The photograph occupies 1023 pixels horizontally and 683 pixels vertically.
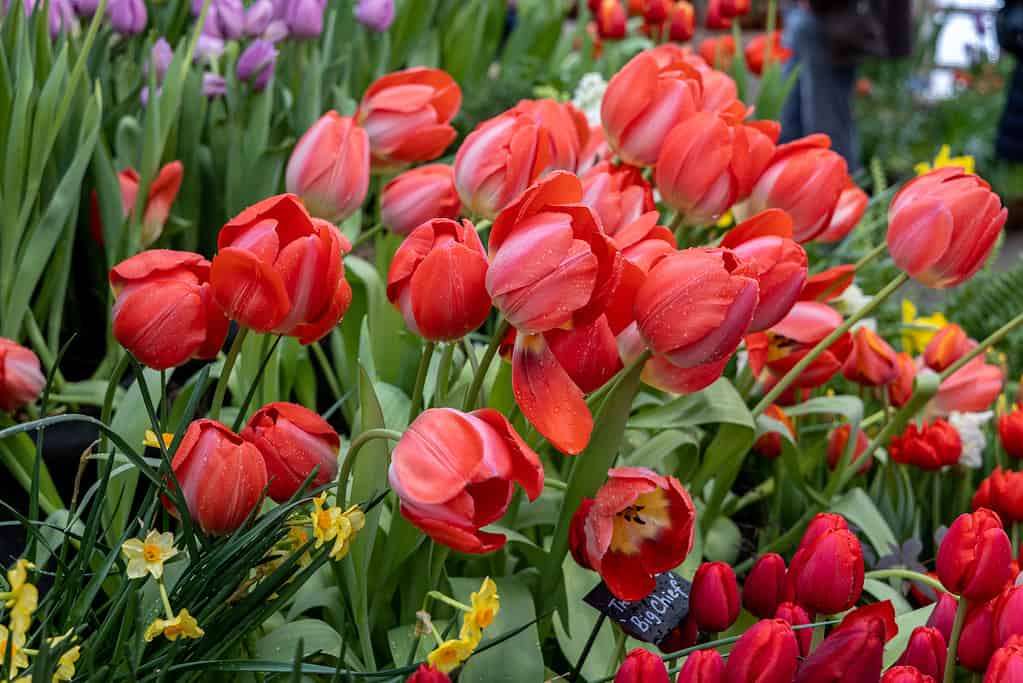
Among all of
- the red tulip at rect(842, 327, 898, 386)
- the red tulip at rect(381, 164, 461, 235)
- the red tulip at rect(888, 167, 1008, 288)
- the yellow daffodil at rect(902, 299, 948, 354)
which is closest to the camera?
the red tulip at rect(888, 167, 1008, 288)

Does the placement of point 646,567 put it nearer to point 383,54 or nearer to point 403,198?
point 403,198

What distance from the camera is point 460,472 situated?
1.56ft

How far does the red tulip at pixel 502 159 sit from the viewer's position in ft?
2.35

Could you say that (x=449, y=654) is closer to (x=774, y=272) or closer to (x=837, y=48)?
(x=774, y=272)

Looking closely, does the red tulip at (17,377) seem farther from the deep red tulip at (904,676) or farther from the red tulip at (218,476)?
the deep red tulip at (904,676)

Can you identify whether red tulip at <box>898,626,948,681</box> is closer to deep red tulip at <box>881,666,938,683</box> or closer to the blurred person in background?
deep red tulip at <box>881,666,938,683</box>

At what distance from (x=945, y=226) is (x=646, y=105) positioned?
21cm

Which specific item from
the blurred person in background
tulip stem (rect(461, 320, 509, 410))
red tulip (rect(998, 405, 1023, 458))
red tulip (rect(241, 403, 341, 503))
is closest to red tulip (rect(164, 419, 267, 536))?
red tulip (rect(241, 403, 341, 503))

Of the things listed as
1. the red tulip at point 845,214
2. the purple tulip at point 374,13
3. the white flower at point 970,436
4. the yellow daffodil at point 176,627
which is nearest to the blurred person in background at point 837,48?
the purple tulip at point 374,13

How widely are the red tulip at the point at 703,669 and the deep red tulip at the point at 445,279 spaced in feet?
0.60

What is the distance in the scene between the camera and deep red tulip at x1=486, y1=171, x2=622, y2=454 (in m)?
0.51

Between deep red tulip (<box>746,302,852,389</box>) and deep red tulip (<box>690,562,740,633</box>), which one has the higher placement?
deep red tulip (<box>746,302,852,389</box>)

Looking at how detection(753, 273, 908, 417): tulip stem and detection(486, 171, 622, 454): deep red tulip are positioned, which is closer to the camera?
detection(486, 171, 622, 454): deep red tulip

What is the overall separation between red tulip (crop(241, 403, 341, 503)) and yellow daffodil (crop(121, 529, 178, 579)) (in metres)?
0.06
